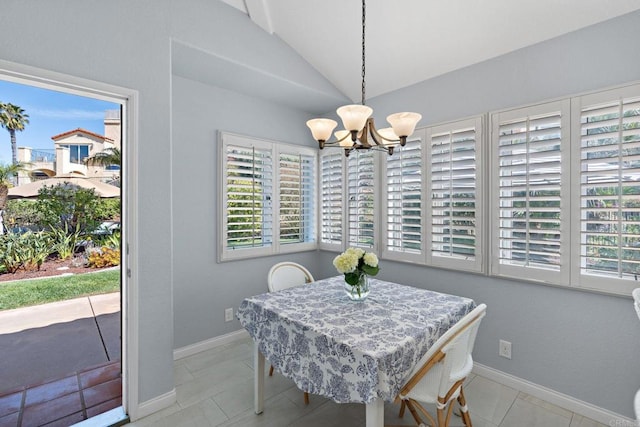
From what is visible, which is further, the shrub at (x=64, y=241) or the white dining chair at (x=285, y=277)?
the shrub at (x=64, y=241)

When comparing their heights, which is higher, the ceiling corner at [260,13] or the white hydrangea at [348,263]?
the ceiling corner at [260,13]

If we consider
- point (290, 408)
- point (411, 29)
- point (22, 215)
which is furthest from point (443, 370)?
point (22, 215)

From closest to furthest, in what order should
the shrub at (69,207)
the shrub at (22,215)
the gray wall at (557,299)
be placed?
the gray wall at (557,299) → the shrub at (22,215) → the shrub at (69,207)

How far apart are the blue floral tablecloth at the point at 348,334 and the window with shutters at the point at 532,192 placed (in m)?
0.68

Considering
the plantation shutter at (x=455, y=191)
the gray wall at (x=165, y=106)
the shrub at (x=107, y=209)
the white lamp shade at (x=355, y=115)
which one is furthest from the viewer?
the shrub at (x=107, y=209)

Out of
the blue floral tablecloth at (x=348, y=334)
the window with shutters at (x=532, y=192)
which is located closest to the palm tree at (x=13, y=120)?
the blue floral tablecloth at (x=348, y=334)

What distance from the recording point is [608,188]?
1.91m

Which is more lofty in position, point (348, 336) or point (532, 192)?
point (532, 192)

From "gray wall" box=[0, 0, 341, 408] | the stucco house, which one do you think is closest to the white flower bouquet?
"gray wall" box=[0, 0, 341, 408]

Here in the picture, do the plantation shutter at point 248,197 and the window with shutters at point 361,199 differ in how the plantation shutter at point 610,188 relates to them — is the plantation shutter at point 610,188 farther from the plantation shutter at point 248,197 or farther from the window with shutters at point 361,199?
the plantation shutter at point 248,197

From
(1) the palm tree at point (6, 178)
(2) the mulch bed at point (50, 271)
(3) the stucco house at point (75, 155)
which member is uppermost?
(3) the stucco house at point (75, 155)

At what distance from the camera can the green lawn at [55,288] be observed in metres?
3.69

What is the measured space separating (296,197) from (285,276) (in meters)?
1.27

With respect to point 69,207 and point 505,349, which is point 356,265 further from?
point 69,207
